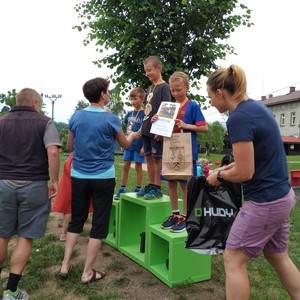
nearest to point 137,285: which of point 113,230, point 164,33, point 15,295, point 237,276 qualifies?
point 15,295

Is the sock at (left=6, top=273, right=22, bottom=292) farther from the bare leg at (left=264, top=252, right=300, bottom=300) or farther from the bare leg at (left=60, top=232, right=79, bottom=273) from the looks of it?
the bare leg at (left=264, top=252, right=300, bottom=300)

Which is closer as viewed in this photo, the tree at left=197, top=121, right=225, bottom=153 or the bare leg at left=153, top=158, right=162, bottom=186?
the bare leg at left=153, top=158, right=162, bottom=186

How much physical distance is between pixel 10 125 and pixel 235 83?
200 cm

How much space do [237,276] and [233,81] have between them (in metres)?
1.26

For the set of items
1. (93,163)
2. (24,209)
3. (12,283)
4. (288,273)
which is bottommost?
(12,283)

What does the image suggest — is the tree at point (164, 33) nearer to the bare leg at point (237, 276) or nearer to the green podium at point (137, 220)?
the green podium at point (137, 220)

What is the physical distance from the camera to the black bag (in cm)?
251

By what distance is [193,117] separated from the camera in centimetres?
351

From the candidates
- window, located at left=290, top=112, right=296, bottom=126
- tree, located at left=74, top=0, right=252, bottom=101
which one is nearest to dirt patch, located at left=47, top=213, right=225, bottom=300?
tree, located at left=74, top=0, right=252, bottom=101

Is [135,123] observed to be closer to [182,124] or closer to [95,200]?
[182,124]

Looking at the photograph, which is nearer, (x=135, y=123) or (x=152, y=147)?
(x=152, y=147)

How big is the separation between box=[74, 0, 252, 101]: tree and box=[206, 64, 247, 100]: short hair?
3.52m

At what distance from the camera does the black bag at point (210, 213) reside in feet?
8.23

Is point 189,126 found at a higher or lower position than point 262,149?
higher
